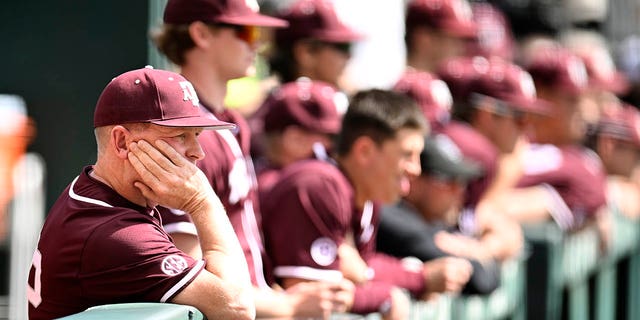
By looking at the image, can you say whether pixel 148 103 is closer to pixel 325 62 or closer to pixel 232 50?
pixel 232 50

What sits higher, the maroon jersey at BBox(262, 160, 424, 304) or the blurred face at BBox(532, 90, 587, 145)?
the maroon jersey at BBox(262, 160, 424, 304)

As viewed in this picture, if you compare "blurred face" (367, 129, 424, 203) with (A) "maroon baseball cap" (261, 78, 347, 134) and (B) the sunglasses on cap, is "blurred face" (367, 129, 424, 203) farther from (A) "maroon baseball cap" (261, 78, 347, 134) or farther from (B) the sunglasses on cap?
(B) the sunglasses on cap

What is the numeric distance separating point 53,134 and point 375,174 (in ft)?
7.74

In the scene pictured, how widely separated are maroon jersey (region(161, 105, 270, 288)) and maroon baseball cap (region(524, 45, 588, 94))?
3865 millimetres

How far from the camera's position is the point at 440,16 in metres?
7.16

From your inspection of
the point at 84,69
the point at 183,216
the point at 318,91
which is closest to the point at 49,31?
the point at 84,69

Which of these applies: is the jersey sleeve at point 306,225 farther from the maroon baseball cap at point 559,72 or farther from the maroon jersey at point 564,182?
the maroon baseball cap at point 559,72

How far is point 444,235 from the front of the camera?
5.29 metres

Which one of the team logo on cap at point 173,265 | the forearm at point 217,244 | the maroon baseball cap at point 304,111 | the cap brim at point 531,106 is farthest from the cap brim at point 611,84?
the team logo on cap at point 173,265

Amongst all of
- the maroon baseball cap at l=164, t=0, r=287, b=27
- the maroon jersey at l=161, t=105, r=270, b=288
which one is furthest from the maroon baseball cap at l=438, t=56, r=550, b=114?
the maroon baseball cap at l=164, t=0, r=287, b=27

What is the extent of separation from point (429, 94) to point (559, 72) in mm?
2006

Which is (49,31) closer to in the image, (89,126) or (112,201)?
(89,126)

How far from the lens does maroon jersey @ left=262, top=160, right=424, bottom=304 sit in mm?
4223

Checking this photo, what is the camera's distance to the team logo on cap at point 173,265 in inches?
104
